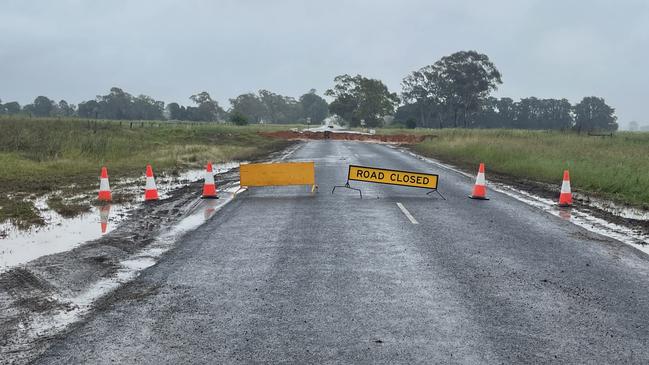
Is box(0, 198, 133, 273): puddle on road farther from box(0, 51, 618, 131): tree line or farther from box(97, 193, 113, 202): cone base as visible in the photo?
box(0, 51, 618, 131): tree line

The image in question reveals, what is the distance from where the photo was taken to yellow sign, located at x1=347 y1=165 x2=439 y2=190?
1347 cm

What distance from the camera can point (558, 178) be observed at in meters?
17.8

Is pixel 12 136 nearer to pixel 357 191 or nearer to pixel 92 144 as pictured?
pixel 92 144

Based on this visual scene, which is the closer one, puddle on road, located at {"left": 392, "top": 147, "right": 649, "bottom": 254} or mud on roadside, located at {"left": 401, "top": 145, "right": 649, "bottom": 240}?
puddle on road, located at {"left": 392, "top": 147, "right": 649, "bottom": 254}

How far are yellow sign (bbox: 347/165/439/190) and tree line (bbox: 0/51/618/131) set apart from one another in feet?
290

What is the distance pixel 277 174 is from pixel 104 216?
483 centimetres

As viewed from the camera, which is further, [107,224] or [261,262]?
[107,224]

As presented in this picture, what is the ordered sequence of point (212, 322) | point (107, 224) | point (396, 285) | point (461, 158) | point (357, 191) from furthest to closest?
1. point (461, 158)
2. point (357, 191)
3. point (107, 224)
4. point (396, 285)
5. point (212, 322)

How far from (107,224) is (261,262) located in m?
3.94

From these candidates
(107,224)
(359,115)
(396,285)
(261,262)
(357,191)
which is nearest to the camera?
(396,285)

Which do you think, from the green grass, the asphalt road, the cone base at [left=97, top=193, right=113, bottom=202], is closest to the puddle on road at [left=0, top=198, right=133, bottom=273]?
the cone base at [left=97, top=193, right=113, bottom=202]

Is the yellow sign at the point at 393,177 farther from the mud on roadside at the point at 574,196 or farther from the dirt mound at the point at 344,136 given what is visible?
the dirt mound at the point at 344,136

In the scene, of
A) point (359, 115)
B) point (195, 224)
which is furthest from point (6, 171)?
point (359, 115)

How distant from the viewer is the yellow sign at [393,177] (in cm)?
1347
